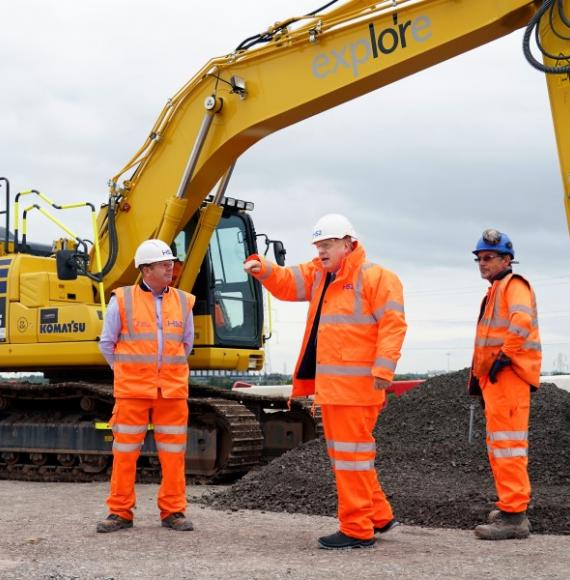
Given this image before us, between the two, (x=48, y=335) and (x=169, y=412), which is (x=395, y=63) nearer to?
(x=169, y=412)

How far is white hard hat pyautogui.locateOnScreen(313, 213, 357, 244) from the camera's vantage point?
18.9 feet

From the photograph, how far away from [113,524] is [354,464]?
72.7 inches

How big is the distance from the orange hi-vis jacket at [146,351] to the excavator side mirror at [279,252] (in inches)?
147

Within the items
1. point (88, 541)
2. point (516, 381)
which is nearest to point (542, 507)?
point (516, 381)

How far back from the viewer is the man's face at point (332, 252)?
5.77 metres

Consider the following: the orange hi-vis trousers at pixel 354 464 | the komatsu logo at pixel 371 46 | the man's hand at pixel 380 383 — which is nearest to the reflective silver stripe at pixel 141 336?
the orange hi-vis trousers at pixel 354 464

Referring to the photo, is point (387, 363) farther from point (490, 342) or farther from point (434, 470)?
point (434, 470)

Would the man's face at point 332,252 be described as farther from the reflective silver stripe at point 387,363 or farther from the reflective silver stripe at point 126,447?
the reflective silver stripe at point 126,447

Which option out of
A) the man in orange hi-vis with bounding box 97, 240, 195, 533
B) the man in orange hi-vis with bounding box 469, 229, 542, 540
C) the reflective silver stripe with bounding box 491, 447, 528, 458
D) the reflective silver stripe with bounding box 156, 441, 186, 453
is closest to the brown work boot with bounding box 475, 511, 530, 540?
the man in orange hi-vis with bounding box 469, 229, 542, 540

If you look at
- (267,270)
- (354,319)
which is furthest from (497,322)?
(267,270)

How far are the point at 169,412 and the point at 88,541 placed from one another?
105 centimetres

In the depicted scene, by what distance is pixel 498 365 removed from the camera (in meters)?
6.01

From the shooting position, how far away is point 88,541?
19.5 feet

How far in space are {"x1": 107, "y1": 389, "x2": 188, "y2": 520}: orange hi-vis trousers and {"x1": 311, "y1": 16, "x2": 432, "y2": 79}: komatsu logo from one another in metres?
3.62
